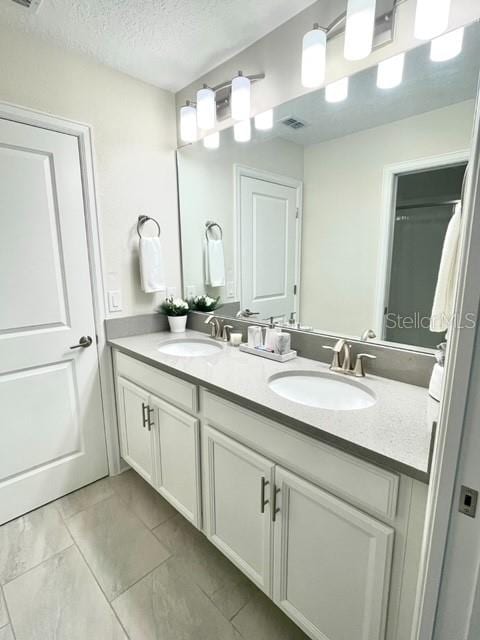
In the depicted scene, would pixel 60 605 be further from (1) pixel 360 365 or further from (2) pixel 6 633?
(1) pixel 360 365

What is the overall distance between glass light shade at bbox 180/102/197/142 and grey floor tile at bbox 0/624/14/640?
95.8 inches

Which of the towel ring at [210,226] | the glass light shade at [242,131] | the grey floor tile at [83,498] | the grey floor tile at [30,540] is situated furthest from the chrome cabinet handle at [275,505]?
the glass light shade at [242,131]

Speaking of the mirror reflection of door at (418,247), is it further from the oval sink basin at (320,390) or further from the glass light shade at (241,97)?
the glass light shade at (241,97)

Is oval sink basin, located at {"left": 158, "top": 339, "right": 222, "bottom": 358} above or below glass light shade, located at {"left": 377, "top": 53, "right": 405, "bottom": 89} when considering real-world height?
below

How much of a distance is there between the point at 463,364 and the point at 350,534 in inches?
23.9

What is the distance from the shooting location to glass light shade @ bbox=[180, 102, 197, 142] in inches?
74.4

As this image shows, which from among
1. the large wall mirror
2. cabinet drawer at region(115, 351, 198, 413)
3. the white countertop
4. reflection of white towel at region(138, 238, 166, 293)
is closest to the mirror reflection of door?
the large wall mirror

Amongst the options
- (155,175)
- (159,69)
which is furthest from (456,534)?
(159,69)

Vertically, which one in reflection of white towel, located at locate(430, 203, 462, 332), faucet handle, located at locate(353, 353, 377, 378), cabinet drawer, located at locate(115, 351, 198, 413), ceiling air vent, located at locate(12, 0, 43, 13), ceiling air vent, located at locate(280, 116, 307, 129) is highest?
ceiling air vent, located at locate(12, 0, 43, 13)

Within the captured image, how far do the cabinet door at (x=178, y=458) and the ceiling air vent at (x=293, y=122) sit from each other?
141 cm

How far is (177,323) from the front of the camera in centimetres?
211

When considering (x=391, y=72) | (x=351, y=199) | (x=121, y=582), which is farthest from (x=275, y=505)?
(x=391, y=72)

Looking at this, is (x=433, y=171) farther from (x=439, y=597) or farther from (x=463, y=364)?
(x=439, y=597)

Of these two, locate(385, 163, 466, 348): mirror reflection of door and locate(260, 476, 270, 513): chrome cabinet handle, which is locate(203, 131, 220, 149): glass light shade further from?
locate(260, 476, 270, 513): chrome cabinet handle
